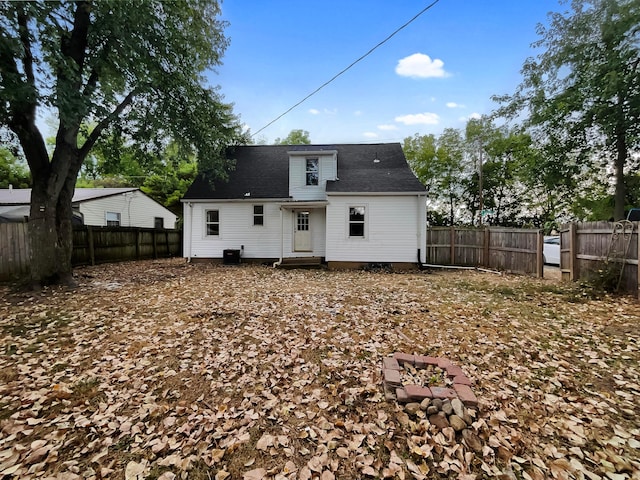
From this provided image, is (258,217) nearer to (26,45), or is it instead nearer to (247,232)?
(247,232)

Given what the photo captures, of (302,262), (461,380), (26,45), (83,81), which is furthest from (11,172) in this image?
(461,380)

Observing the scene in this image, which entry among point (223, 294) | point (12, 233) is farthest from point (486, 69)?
point (12, 233)

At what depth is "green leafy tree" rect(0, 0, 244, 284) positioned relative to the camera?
19.2ft

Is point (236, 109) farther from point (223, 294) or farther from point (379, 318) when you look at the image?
point (379, 318)

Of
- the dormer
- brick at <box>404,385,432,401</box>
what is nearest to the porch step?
the dormer

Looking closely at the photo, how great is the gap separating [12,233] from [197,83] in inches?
285

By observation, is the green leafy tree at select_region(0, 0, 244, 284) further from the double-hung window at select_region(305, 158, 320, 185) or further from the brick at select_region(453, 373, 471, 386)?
the brick at select_region(453, 373, 471, 386)

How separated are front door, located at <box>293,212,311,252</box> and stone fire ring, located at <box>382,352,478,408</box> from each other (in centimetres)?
954

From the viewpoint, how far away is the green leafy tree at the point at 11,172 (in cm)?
2427

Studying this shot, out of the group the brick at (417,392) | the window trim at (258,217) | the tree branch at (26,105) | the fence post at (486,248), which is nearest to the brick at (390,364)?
the brick at (417,392)

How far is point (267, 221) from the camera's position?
1303 centimetres

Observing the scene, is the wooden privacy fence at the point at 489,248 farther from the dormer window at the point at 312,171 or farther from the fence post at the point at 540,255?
the dormer window at the point at 312,171

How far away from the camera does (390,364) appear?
3.31 metres

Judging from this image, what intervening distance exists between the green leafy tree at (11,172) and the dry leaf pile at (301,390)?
92.5ft
